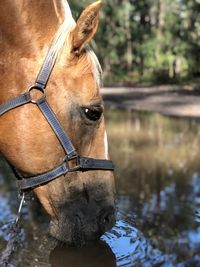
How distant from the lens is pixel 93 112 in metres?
2.44

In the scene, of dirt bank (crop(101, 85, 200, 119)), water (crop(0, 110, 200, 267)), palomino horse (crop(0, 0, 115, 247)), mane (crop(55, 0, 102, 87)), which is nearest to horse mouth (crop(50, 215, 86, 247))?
palomino horse (crop(0, 0, 115, 247))

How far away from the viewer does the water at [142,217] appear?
386 centimetres

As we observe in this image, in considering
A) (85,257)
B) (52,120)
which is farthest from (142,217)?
(52,120)

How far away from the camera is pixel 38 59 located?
2.35 m

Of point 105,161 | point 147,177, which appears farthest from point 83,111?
point 147,177

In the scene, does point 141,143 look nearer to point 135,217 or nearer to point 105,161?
point 135,217

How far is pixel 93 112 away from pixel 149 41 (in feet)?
112

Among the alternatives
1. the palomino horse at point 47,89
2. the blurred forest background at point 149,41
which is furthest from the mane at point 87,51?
the blurred forest background at point 149,41

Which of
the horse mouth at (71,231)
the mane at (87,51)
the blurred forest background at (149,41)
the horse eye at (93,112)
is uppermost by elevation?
the mane at (87,51)

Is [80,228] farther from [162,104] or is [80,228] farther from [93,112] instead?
[162,104]

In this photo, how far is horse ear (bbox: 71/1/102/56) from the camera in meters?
2.23

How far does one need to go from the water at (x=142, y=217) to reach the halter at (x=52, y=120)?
111 cm

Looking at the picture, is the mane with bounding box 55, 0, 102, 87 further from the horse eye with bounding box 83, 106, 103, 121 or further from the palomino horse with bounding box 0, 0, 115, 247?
the horse eye with bounding box 83, 106, 103, 121

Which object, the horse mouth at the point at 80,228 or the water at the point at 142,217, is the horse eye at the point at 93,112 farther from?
the water at the point at 142,217
